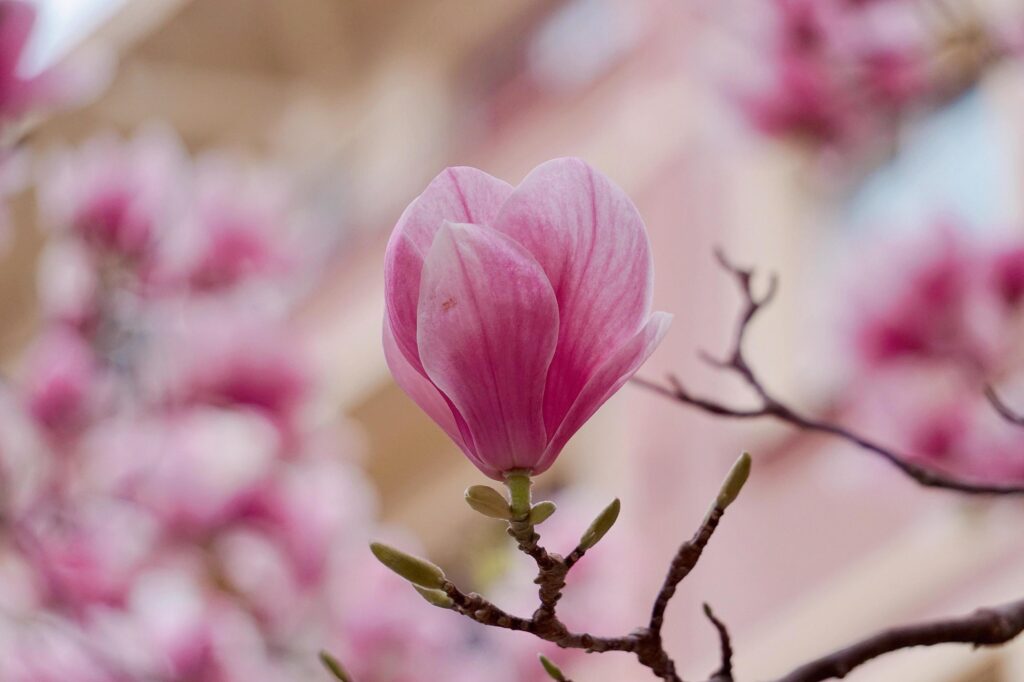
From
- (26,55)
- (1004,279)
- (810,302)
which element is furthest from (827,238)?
(26,55)

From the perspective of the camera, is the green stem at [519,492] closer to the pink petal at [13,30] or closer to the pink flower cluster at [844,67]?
the pink petal at [13,30]

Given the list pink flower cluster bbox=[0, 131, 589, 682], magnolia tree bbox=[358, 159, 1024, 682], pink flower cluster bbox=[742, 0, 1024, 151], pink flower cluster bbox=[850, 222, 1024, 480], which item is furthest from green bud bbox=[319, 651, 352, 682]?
pink flower cluster bbox=[742, 0, 1024, 151]

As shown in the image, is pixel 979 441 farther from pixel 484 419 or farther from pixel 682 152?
pixel 682 152

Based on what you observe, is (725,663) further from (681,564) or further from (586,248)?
(586,248)

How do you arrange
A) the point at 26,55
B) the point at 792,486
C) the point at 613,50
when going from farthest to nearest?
the point at 613,50
the point at 792,486
the point at 26,55

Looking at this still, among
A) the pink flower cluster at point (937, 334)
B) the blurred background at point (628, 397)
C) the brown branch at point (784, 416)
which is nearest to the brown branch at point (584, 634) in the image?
the brown branch at point (784, 416)

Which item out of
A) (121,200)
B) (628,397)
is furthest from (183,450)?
(628,397)

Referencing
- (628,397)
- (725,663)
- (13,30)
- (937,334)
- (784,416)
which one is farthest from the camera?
(628,397)
